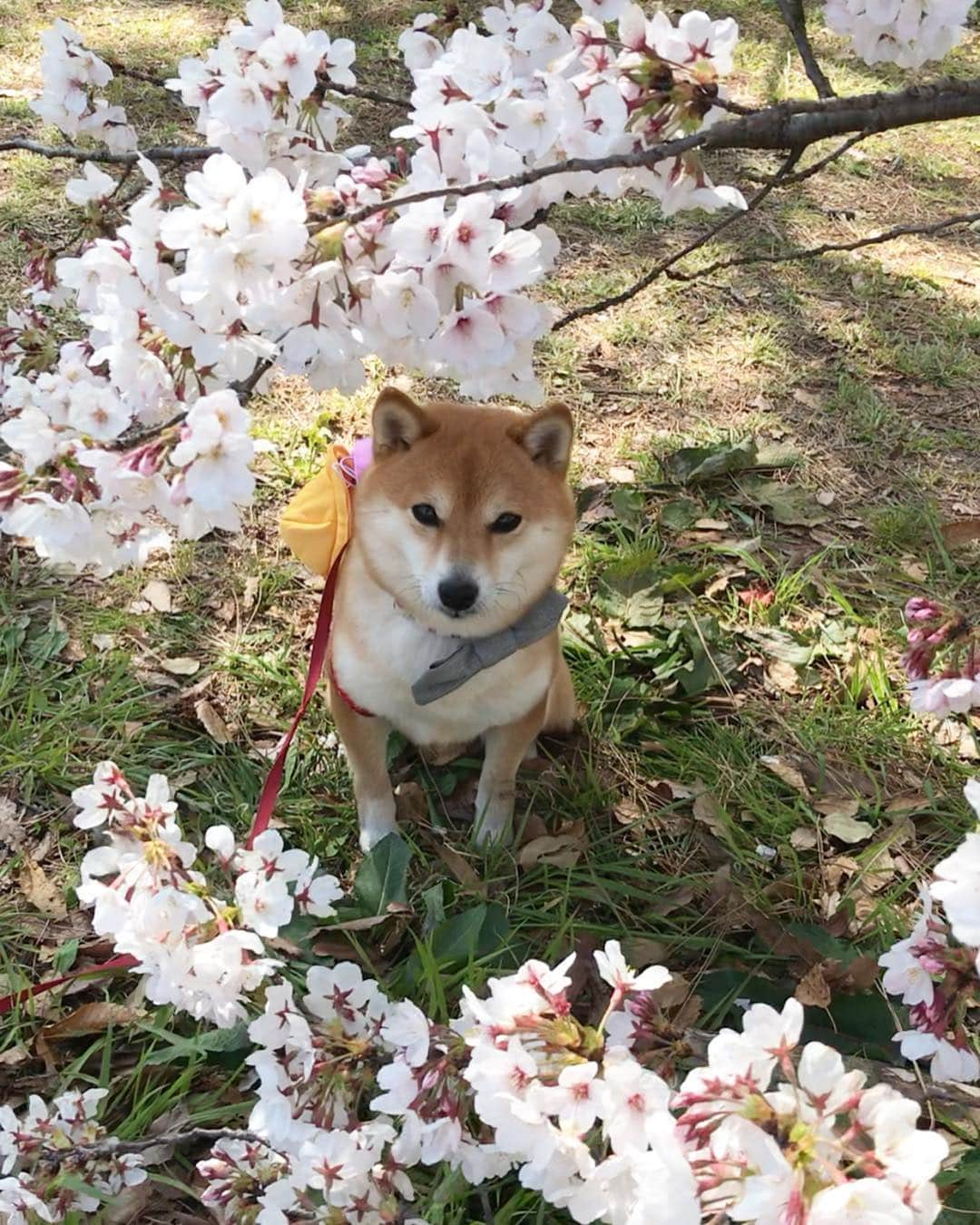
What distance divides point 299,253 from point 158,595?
84.4 inches

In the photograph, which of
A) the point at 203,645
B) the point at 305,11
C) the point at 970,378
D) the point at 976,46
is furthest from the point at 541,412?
the point at 976,46

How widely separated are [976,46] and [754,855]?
7.23m

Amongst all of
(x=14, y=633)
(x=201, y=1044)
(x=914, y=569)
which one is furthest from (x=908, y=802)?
(x=14, y=633)

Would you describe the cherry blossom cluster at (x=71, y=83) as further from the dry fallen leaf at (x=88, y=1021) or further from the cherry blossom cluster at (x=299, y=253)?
the dry fallen leaf at (x=88, y=1021)

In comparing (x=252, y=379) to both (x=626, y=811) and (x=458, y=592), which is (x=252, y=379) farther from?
(x=626, y=811)

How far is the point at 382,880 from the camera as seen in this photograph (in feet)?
7.47

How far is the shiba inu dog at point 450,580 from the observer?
2.26m

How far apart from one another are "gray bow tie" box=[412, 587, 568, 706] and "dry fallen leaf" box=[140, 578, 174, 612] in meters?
1.18

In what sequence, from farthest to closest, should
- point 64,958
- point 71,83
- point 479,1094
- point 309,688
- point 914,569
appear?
point 914,569 → point 309,688 → point 64,958 → point 71,83 → point 479,1094

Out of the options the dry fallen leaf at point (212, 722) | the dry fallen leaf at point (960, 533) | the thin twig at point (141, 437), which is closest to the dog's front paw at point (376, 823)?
the dry fallen leaf at point (212, 722)

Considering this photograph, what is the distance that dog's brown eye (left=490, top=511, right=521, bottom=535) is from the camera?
2.31 metres

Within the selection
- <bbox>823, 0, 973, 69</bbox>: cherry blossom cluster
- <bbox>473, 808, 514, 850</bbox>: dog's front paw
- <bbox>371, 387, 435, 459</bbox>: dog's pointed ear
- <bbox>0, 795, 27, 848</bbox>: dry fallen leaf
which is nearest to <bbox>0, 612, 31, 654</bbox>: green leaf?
<bbox>0, 795, 27, 848</bbox>: dry fallen leaf

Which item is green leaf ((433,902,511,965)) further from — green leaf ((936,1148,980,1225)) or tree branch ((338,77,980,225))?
tree branch ((338,77,980,225))

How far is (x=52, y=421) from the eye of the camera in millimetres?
1394
